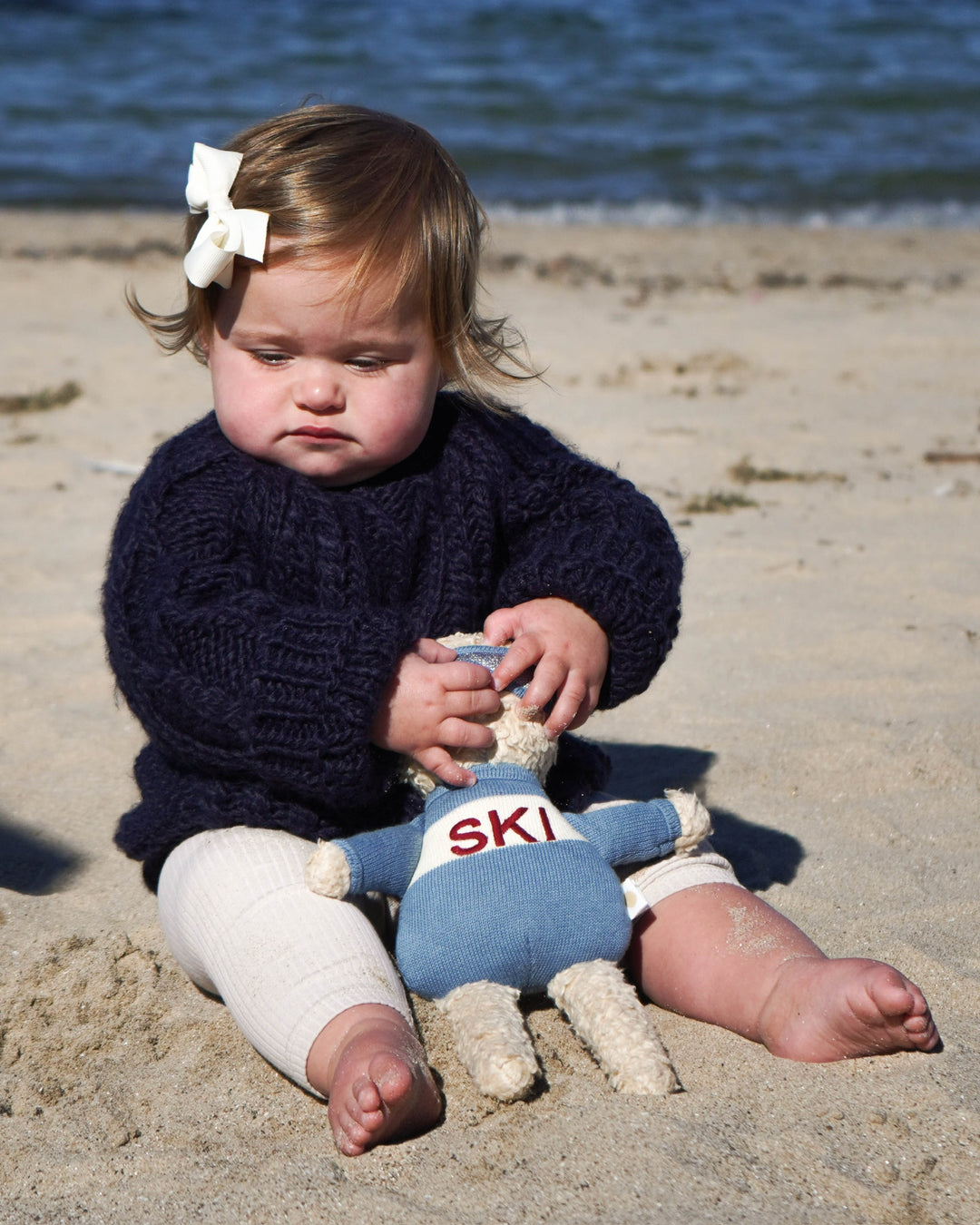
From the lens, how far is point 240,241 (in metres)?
2.15

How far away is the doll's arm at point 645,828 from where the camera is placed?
7.01 ft

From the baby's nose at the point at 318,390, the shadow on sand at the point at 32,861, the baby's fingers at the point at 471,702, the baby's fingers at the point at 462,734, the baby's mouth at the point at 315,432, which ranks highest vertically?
the baby's nose at the point at 318,390

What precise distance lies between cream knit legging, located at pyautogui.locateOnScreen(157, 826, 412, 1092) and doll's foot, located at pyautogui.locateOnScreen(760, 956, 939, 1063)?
1.77 feet

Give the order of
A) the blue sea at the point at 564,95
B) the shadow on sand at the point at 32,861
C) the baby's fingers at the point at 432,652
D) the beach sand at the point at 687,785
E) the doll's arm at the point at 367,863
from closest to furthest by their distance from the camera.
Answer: the beach sand at the point at 687,785
the doll's arm at the point at 367,863
the baby's fingers at the point at 432,652
the shadow on sand at the point at 32,861
the blue sea at the point at 564,95

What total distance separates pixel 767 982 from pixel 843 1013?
0.48 feet

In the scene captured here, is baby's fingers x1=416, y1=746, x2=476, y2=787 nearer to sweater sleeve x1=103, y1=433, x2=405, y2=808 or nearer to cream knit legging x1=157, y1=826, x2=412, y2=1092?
sweater sleeve x1=103, y1=433, x2=405, y2=808

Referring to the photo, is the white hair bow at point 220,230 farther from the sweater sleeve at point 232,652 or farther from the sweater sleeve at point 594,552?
the sweater sleeve at point 594,552

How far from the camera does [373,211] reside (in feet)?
7.19

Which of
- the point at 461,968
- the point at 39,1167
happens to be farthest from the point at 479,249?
the point at 39,1167

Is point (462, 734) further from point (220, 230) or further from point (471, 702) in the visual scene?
point (220, 230)

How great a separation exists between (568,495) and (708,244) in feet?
27.5

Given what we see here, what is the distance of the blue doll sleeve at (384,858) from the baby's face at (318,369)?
24.9 inches

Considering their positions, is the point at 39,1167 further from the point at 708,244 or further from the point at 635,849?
the point at 708,244

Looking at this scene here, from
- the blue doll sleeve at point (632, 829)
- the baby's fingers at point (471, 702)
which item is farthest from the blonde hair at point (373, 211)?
the blue doll sleeve at point (632, 829)
